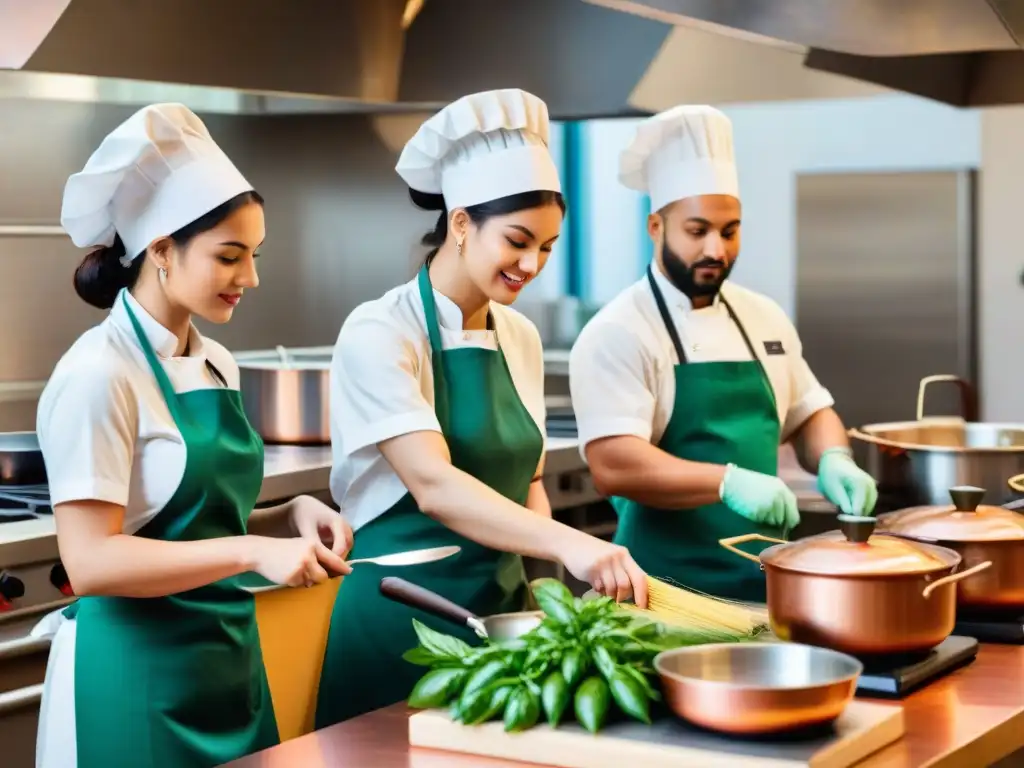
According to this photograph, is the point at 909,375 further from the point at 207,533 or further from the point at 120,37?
the point at 207,533

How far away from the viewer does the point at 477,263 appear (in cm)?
214

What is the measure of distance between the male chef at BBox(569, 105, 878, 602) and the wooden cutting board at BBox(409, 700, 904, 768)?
96 centimetres

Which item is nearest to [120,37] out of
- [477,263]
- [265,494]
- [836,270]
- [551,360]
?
[265,494]

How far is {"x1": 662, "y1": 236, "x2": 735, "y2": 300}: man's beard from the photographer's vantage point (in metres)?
2.60

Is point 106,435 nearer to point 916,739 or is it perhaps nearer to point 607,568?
point 607,568

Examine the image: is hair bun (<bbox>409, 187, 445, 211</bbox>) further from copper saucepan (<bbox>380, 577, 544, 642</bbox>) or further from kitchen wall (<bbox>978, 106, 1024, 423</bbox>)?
kitchen wall (<bbox>978, 106, 1024, 423</bbox>)

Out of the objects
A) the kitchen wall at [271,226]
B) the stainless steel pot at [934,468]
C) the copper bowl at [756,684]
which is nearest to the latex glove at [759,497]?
the stainless steel pot at [934,468]

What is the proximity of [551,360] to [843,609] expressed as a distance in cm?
274

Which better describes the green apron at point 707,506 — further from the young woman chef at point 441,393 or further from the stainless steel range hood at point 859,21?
the stainless steel range hood at point 859,21

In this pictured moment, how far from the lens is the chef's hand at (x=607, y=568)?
1.77 meters

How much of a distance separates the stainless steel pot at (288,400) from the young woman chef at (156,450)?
1302 mm

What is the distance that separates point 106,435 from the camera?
5.98 ft

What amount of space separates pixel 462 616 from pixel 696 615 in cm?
28

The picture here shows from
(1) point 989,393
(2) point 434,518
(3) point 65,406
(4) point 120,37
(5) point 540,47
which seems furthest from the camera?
(1) point 989,393
